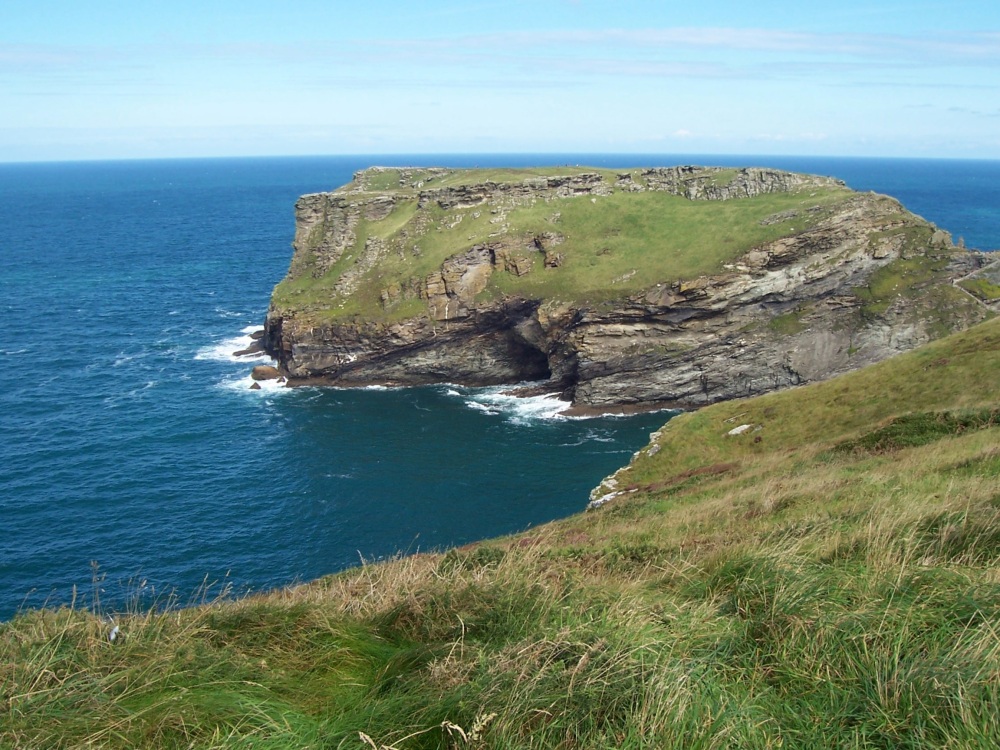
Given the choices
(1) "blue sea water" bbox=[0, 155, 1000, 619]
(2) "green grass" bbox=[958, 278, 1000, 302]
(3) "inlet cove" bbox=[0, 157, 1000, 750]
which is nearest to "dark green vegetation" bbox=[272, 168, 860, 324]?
(3) "inlet cove" bbox=[0, 157, 1000, 750]

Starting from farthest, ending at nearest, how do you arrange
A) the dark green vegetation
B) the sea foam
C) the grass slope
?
the sea foam, the dark green vegetation, the grass slope

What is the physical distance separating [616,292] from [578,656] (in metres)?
67.7

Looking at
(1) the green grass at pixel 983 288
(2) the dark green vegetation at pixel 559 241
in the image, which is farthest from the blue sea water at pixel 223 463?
(1) the green grass at pixel 983 288

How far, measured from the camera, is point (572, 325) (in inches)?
2825

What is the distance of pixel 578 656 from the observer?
6957mm

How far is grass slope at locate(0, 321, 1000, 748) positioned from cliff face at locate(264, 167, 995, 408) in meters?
59.4

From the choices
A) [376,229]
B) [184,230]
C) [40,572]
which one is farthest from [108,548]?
[184,230]

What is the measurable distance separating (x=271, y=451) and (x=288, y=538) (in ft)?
47.2

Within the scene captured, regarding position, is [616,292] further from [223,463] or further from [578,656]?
[578,656]

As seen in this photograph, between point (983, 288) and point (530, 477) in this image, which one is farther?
point (983, 288)

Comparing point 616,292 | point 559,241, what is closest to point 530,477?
point 616,292

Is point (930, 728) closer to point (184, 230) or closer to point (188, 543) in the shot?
point (188, 543)

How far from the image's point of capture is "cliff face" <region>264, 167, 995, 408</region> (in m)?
69.7

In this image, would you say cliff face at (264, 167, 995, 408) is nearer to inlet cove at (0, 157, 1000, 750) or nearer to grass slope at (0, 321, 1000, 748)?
inlet cove at (0, 157, 1000, 750)
